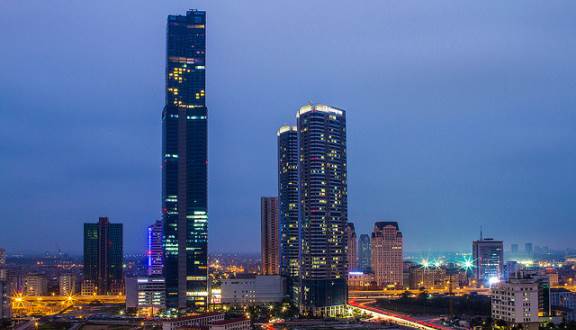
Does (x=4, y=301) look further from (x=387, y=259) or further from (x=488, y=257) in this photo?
(x=488, y=257)

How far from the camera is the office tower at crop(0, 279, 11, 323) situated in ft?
185

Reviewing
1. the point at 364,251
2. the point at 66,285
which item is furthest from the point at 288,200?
the point at 364,251

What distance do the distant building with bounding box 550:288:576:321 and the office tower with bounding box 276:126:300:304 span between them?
72.5 ft

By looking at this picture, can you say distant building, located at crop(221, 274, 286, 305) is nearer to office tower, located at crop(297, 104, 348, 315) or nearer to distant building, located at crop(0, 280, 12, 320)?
office tower, located at crop(297, 104, 348, 315)

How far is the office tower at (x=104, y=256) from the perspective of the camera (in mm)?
97125

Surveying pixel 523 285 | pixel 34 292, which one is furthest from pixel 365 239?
pixel 523 285

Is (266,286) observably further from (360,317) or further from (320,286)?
(360,317)

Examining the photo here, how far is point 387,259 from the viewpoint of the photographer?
323 ft

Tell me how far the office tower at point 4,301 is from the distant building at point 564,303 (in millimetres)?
40323

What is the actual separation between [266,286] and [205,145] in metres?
14.0

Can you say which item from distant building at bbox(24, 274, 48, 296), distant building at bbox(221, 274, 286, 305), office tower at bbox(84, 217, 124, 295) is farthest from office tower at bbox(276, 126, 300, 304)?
distant building at bbox(24, 274, 48, 296)

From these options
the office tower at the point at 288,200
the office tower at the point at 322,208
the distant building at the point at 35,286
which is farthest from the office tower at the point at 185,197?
the distant building at the point at 35,286

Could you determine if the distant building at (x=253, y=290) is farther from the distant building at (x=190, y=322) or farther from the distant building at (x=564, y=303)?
the distant building at (x=564, y=303)

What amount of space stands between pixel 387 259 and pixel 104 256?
1454 inches
